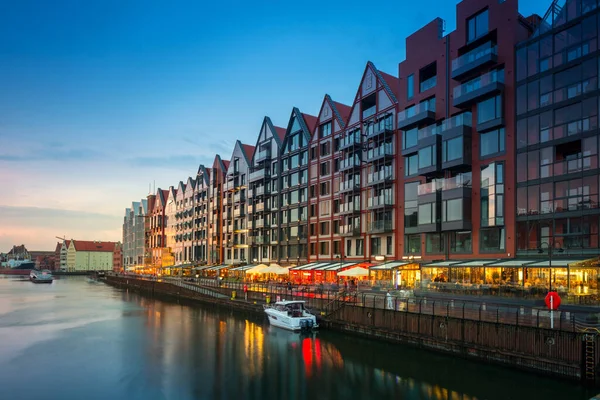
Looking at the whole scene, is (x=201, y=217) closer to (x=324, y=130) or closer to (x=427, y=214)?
(x=324, y=130)

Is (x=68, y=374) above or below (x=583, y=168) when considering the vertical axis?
below

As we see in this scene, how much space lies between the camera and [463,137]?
4728cm

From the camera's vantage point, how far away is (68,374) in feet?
97.8

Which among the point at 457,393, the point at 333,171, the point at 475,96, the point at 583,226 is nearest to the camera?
the point at 457,393

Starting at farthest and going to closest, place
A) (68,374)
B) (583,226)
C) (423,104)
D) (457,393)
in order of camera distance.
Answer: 1. (423,104)
2. (583,226)
3. (68,374)
4. (457,393)

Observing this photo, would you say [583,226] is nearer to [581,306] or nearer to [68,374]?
[581,306]

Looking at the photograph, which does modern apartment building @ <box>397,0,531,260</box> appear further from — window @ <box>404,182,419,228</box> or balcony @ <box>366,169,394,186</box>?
balcony @ <box>366,169,394,186</box>

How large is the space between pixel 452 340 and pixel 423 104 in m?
29.2

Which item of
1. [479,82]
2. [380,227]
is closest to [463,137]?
[479,82]

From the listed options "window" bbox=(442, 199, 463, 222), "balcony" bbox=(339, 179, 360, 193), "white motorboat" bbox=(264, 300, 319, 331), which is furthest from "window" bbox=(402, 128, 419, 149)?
"white motorboat" bbox=(264, 300, 319, 331)

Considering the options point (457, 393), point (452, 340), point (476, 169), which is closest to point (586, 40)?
point (476, 169)

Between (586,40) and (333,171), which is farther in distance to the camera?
(333,171)

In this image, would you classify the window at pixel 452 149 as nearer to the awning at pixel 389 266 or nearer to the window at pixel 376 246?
the awning at pixel 389 266

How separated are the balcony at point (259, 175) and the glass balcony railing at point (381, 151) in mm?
27689
